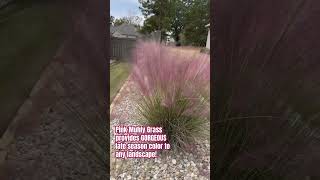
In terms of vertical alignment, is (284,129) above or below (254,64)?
below

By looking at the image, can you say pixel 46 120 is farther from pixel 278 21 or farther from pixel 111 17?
pixel 278 21

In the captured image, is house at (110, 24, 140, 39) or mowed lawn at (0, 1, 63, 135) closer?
mowed lawn at (0, 1, 63, 135)

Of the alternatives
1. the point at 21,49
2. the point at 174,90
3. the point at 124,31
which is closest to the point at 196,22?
the point at 124,31

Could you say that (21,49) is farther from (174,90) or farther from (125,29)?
(174,90)

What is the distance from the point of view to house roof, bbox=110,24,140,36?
85cm

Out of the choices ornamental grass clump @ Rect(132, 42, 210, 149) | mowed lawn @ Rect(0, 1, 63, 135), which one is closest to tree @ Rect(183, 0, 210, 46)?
ornamental grass clump @ Rect(132, 42, 210, 149)

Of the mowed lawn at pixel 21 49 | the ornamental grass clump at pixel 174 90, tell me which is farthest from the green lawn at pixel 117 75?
the mowed lawn at pixel 21 49

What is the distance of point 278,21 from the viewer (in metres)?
0.81

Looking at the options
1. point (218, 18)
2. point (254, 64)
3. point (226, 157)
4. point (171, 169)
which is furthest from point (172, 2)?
point (171, 169)

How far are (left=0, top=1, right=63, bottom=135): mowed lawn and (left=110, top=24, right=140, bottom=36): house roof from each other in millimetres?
181

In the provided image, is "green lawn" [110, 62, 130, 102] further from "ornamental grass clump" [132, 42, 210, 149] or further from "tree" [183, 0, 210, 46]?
"tree" [183, 0, 210, 46]

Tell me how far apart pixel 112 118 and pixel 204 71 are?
1.24 ft

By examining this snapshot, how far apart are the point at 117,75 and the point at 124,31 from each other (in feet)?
0.47

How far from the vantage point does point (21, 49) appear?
0.68 meters
